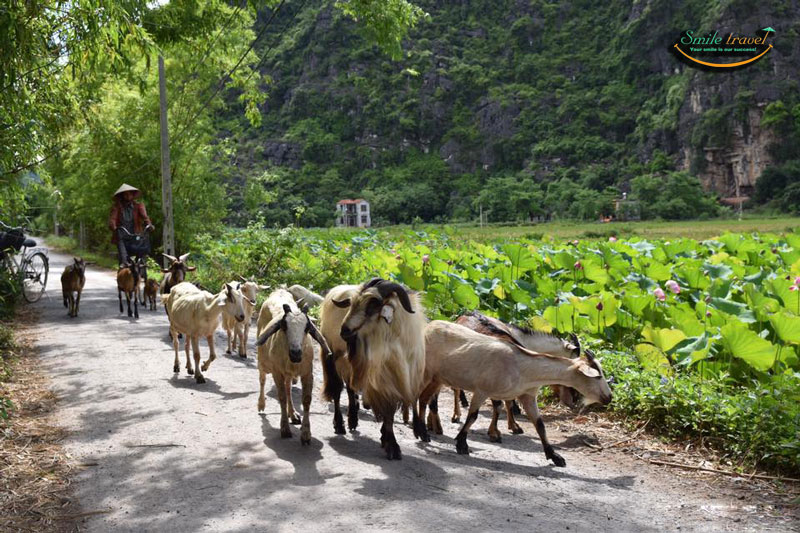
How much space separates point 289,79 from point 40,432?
11283cm

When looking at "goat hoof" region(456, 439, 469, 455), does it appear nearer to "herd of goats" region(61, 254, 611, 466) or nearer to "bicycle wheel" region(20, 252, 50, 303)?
"herd of goats" region(61, 254, 611, 466)

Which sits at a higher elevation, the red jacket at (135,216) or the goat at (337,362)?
the red jacket at (135,216)

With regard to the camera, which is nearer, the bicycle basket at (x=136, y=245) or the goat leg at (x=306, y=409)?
the goat leg at (x=306, y=409)

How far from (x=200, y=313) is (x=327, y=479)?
354 cm

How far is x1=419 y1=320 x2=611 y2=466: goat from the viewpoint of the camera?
18.1ft

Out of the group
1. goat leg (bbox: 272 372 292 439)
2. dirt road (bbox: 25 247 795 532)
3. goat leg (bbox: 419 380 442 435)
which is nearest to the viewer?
Answer: dirt road (bbox: 25 247 795 532)

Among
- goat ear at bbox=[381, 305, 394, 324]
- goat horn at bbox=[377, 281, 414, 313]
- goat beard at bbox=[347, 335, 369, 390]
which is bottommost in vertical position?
goat beard at bbox=[347, 335, 369, 390]

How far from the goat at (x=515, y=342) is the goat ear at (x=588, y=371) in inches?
18.6

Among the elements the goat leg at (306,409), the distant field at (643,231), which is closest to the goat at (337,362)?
the goat leg at (306,409)

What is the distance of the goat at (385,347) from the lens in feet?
17.4

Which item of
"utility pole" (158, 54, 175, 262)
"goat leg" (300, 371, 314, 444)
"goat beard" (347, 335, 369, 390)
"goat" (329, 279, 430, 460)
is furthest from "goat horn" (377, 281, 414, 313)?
"utility pole" (158, 54, 175, 262)

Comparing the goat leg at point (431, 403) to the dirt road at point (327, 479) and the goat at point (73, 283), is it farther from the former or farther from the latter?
the goat at point (73, 283)

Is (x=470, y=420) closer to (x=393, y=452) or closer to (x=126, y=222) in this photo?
(x=393, y=452)

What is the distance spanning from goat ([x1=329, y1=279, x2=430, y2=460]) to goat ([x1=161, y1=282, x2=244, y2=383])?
2192mm
